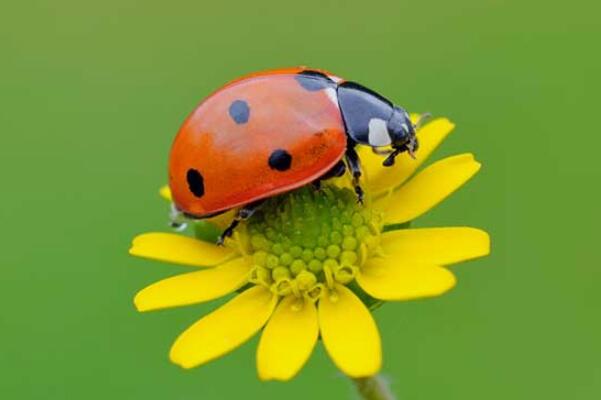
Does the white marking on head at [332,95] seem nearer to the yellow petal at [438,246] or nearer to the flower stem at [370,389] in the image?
the yellow petal at [438,246]

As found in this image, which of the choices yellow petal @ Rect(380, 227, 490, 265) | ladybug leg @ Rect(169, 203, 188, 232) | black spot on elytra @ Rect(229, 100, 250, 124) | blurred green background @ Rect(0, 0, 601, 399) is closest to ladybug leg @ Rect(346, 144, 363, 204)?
yellow petal @ Rect(380, 227, 490, 265)

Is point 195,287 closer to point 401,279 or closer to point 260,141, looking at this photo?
point 260,141

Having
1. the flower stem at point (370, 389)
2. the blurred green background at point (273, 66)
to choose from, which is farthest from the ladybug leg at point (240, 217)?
the blurred green background at point (273, 66)

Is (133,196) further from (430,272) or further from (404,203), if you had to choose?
(430,272)

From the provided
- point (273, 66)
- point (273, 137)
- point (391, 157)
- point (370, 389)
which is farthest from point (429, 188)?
A: point (273, 66)

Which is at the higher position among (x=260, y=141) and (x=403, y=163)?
(x=260, y=141)

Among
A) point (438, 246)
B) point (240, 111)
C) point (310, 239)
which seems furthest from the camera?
point (310, 239)
